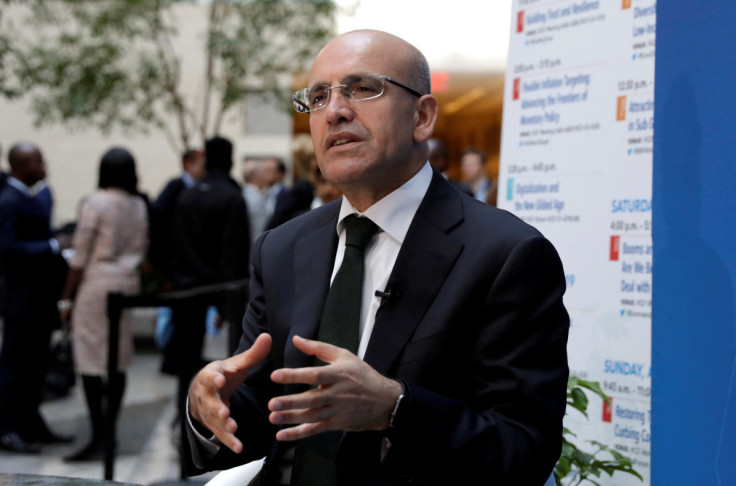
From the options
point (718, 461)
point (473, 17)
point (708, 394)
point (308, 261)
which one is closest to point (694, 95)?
point (708, 394)

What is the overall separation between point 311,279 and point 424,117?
471 mm

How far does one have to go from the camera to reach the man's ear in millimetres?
1936

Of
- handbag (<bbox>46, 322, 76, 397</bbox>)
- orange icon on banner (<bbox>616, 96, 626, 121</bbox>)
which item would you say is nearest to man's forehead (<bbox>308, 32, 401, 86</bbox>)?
orange icon on banner (<bbox>616, 96, 626, 121</bbox>)

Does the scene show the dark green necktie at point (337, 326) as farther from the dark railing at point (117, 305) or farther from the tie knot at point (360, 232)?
the dark railing at point (117, 305)

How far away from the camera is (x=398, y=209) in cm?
192

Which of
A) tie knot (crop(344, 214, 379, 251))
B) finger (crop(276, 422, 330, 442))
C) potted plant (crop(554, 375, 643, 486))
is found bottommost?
potted plant (crop(554, 375, 643, 486))

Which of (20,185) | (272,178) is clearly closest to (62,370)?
(20,185)

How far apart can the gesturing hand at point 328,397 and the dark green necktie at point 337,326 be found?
1.15 ft

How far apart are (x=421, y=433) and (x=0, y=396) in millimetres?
4969

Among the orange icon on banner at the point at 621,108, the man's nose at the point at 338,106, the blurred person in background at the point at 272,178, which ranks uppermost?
the blurred person in background at the point at 272,178

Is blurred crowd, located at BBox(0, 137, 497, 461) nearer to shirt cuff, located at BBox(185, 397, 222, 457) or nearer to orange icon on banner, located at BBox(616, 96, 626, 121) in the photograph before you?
orange icon on banner, located at BBox(616, 96, 626, 121)

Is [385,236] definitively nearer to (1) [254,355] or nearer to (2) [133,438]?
(1) [254,355]

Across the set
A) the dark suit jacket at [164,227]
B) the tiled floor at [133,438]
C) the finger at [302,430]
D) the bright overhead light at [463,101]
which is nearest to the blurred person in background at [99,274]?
the tiled floor at [133,438]

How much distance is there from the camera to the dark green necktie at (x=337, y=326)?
69.6 inches
